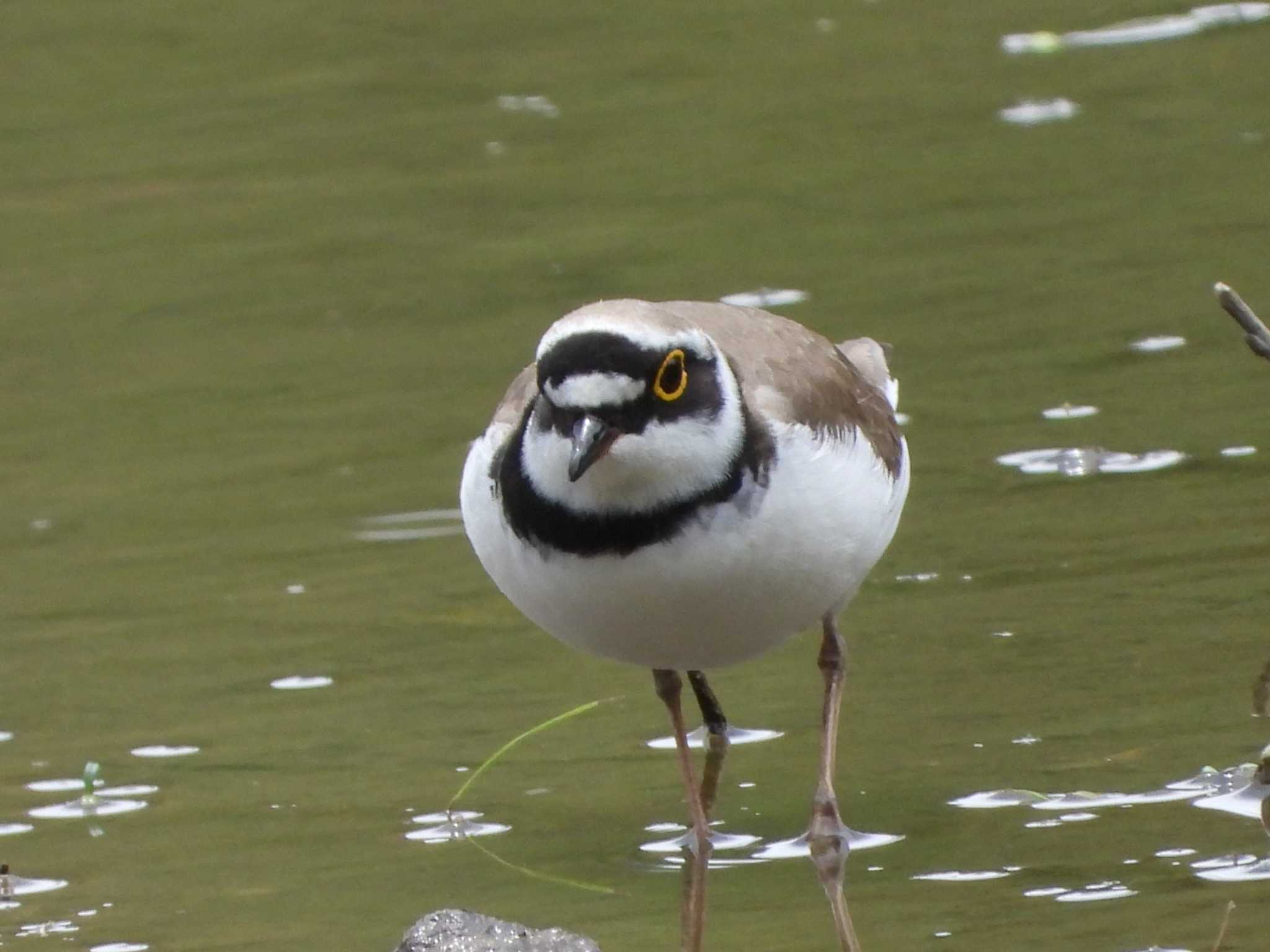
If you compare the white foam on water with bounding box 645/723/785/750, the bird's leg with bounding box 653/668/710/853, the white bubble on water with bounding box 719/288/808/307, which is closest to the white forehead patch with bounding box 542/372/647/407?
the bird's leg with bounding box 653/668/710/853

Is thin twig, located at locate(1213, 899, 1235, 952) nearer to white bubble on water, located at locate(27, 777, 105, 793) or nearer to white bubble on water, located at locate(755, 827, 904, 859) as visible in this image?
white bubble on water, located at locate(755, 827, 904, 859)

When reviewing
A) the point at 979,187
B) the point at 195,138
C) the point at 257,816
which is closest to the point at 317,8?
the point at 195,138

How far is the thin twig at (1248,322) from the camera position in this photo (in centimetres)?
594

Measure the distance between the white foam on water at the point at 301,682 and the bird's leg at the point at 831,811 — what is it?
141cm

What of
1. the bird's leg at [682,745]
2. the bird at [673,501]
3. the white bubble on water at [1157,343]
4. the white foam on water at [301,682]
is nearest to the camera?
the bird at [673,501]

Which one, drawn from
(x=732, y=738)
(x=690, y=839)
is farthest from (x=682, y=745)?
(x=732, y=738)

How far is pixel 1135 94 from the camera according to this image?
12477 millimetres

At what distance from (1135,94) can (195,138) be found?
4814 millimetres

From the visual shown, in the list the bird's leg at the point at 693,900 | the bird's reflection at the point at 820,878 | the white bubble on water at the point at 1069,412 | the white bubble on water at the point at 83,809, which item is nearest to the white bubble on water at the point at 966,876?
the bird's reflection at the point at 820,878

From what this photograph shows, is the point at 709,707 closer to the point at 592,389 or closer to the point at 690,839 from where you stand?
the point at 690,839

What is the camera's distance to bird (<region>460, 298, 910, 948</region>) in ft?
16.6

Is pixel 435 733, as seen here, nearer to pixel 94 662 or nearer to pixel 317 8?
pixel 94 662

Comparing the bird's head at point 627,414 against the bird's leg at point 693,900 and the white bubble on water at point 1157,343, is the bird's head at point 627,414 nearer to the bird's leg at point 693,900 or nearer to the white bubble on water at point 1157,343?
the bird's leg at point 693,900

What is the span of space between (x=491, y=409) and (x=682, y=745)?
3.24 metres
